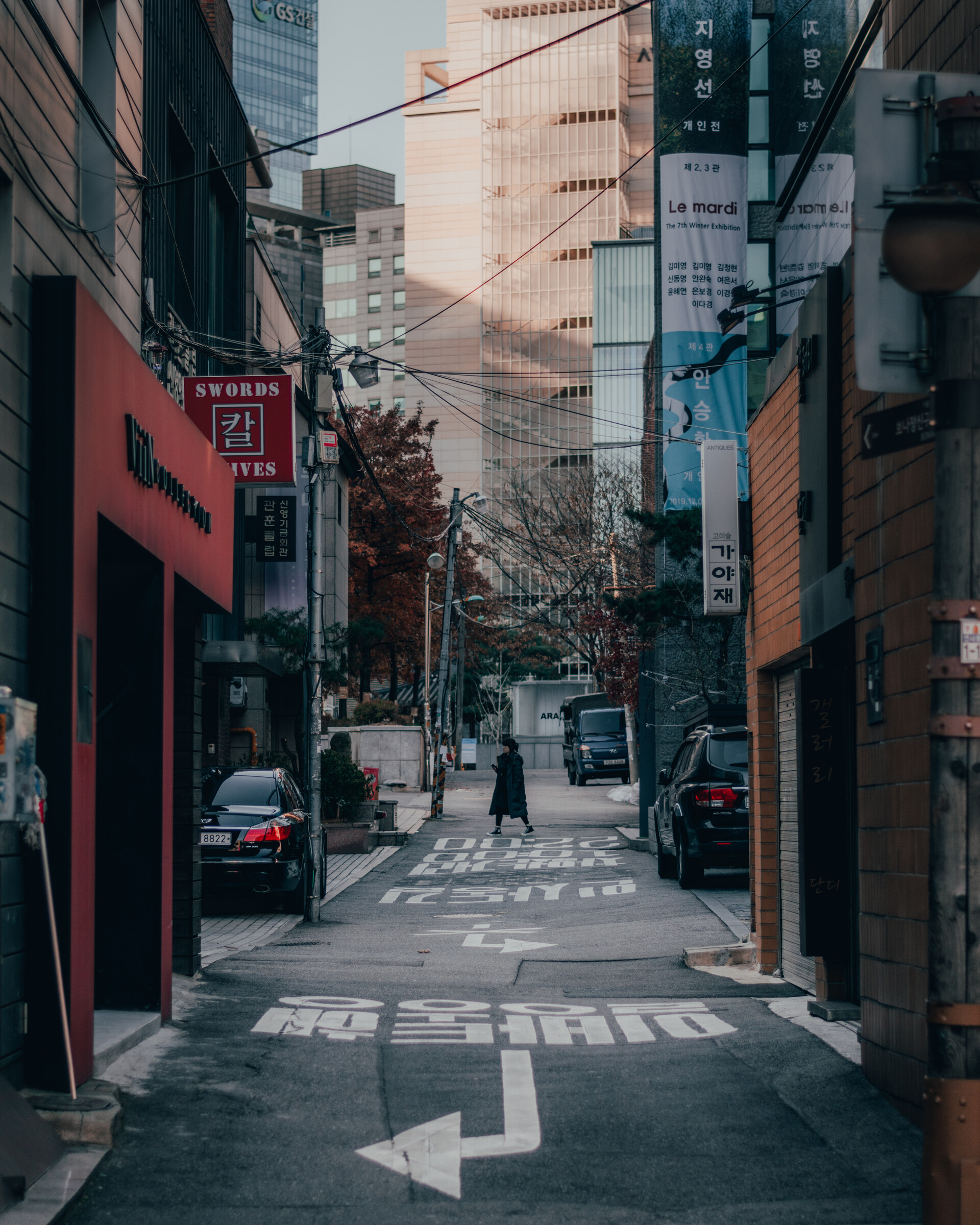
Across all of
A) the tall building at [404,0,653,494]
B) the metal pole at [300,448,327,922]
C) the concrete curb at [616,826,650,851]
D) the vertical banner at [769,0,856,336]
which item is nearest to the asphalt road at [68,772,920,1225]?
the metal pole at [300,448,327,922]

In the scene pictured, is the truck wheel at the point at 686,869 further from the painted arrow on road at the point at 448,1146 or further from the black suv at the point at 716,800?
the painted arrow on road at the point at 448,1146

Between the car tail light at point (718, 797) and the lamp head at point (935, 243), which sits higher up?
the lamp head at point (935, 243)

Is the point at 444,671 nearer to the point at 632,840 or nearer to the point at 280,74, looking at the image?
the point at 632,840

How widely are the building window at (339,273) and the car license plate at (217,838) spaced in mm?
117275

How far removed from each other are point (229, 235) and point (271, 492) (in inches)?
195

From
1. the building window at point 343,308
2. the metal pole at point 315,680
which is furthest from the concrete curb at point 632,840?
the building window at point 343,308

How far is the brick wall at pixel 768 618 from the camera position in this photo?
10.7 meters

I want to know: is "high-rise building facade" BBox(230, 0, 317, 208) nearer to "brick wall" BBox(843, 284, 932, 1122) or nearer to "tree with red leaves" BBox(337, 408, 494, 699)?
"tree with red leaves" BBox(337, 408, 494, 699)

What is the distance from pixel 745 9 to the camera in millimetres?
26516

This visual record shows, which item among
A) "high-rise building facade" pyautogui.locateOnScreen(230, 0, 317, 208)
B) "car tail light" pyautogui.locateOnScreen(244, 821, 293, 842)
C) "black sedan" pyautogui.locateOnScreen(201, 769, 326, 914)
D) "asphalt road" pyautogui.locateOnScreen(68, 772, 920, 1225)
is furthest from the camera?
"high-rise building facade" pyautogui.locateOnScreen(230, 0, 317, 208)

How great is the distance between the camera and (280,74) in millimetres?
177375

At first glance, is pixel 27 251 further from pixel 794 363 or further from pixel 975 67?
pixel 794 363

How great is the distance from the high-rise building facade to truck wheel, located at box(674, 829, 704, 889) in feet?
511

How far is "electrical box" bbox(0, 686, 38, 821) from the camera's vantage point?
5344mm
